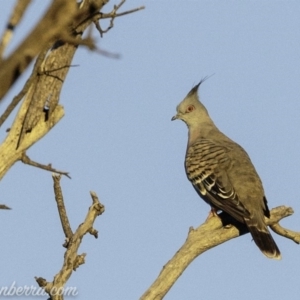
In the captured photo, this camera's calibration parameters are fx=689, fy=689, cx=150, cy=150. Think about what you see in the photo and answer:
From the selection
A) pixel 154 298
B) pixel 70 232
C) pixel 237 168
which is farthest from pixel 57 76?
pixel 237 168

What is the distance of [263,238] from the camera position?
6695 mm

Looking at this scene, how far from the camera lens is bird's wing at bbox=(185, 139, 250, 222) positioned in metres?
7.08

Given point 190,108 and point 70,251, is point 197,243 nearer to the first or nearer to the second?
point 70,251

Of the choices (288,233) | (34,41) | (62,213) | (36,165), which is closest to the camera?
(34,41)

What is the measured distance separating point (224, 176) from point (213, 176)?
0.14m

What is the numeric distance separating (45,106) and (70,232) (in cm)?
88

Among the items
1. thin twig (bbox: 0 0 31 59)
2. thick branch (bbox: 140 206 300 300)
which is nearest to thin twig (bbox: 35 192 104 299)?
thick branch (bbox: 140 206 300 300)

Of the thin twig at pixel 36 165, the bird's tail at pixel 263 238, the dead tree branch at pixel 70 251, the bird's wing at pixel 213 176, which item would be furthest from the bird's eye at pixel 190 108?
the thin twig at pixel 36 165

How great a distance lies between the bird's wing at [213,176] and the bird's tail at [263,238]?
5.6 inches

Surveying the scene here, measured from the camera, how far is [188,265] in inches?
206

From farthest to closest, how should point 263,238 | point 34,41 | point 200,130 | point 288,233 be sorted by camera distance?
1. point 200,130
2. point 263,238
3. point 288,233
4. point 34,41

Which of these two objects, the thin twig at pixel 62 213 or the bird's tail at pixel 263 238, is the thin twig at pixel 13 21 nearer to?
the thin twig at pixel 62 213

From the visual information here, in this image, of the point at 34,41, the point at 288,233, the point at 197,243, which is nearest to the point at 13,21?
the point at 34,41

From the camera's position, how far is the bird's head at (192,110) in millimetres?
9242
